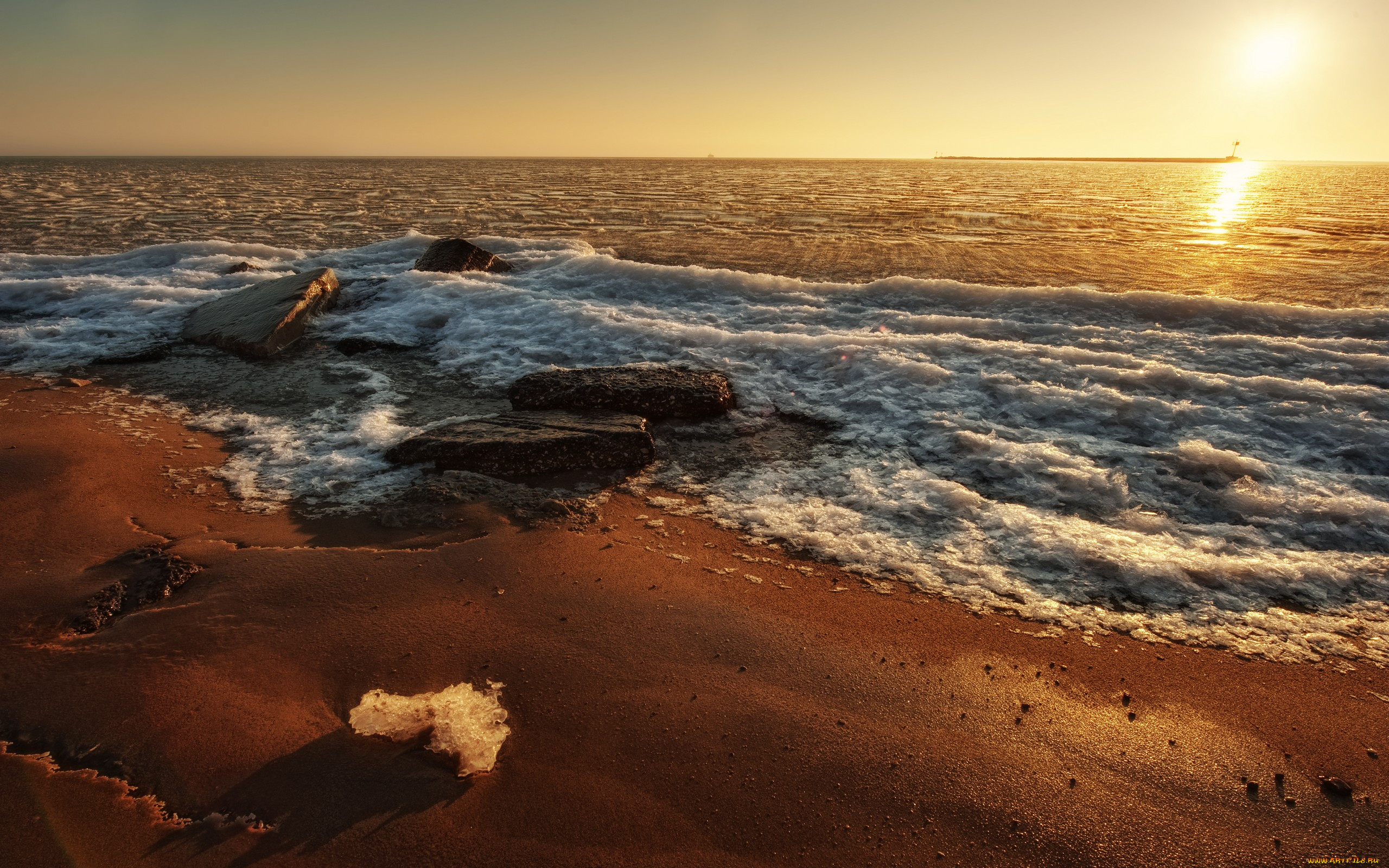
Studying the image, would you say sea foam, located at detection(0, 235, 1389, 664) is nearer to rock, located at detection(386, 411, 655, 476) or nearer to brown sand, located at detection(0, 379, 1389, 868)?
rock, located at detection(386, 411, 655, 476)

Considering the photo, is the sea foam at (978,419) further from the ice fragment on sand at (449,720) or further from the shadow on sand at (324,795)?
the shadow on sand at (324,795)

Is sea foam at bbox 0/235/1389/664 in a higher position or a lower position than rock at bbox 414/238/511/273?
lower

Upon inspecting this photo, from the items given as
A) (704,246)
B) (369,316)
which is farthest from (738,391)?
(704,246)

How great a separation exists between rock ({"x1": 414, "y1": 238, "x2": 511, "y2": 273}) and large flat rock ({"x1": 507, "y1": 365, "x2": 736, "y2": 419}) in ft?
18.8

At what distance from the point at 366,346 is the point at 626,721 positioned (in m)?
6.20

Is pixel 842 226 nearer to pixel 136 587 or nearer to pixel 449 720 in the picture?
pixel 136 587

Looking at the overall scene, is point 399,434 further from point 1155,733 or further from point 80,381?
point 1155,733

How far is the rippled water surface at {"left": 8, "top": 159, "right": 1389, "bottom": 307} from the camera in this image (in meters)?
10.8

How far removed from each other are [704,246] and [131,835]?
1316 cm

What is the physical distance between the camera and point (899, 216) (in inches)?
796

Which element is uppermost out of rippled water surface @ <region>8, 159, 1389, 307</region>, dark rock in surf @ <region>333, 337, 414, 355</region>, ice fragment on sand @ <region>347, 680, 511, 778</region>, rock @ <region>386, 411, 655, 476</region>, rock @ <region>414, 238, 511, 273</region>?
rippled water surface @ <region>8, 159, 1389, 307</region>

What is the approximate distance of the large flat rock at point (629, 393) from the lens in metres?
5.29

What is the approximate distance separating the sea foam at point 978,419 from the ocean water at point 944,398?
0.07ft


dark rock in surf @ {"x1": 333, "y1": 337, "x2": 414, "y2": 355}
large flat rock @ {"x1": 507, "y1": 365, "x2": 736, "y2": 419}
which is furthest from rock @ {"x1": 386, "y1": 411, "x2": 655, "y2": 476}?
dark rock in surf @ {"x1": 333, "y1": 337, "x2": 414, "y2": 355}
